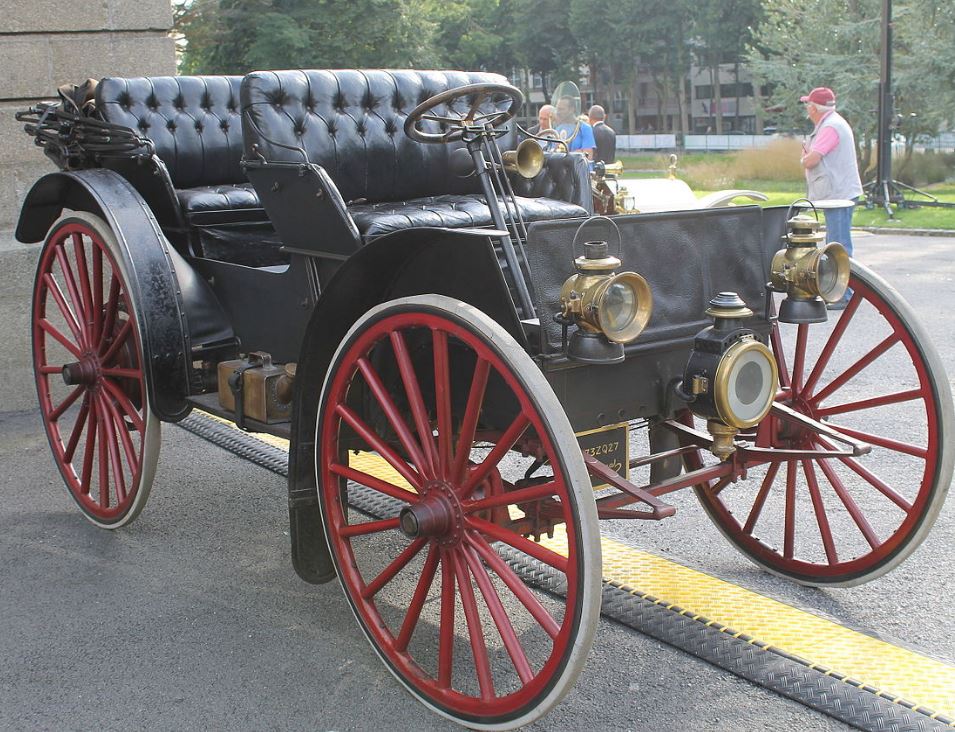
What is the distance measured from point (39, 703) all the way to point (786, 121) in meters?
30.5

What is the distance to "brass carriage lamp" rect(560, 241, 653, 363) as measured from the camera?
8.20ft

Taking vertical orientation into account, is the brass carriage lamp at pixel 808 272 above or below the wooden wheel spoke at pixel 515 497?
above

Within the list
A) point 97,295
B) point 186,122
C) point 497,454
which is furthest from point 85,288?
point 497,454

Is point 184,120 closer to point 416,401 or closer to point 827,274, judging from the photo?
point 416,401

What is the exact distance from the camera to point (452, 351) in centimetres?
299

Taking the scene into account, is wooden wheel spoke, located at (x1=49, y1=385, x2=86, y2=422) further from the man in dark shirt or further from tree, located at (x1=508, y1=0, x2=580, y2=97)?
tree, located at (x1=508, y1=0, x2=580, y2=97)

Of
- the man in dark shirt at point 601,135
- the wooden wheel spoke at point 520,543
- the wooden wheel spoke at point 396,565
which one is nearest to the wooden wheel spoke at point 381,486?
the wooden wheel spoke at point 396,565

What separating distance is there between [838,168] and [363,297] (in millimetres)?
6475

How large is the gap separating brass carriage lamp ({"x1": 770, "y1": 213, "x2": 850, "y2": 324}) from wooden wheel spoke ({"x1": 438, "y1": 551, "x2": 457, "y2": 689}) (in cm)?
116

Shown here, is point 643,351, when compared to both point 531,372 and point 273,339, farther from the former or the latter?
point 273,339

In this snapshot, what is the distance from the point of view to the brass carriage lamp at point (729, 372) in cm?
267

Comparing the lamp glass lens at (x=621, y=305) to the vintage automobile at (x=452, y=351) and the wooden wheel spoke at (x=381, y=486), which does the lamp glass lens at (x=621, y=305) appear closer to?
the vintage automobile at (x=452, y=351)

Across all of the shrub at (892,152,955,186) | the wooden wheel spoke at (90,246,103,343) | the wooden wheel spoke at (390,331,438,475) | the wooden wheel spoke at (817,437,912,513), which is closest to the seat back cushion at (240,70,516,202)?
the wooden wheel spoke at (90,246,103,343)

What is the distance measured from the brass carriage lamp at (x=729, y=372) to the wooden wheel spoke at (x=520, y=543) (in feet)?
1.90
